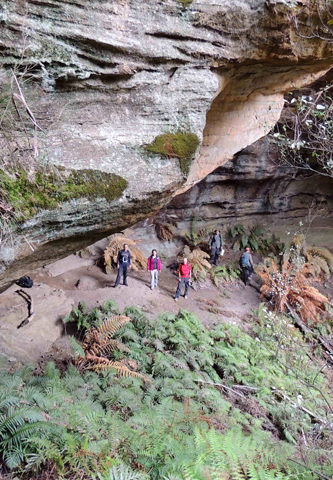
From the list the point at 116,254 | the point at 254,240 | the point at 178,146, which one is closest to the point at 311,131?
the point at 178,146

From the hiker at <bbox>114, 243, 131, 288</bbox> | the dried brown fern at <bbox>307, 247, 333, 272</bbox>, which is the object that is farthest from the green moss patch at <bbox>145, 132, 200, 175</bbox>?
the dried brown fern at <bbox>307, 247, 333, 272</bbox>

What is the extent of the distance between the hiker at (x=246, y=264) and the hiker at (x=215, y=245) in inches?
43.7

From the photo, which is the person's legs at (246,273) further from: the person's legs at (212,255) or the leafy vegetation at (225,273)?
the person's legs at (212,255)

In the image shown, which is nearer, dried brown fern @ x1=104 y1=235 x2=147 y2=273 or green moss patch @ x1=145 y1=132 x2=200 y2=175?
green moss patch @ x1=145 y1=132 x2=200 y2=175

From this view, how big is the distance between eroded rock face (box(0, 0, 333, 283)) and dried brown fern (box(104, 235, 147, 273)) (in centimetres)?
549

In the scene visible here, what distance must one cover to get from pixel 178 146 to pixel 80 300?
5.03 meters

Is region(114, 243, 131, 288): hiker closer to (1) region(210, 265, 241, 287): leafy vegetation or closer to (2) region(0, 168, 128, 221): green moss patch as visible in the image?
(1) region(210, 265, 241, 287): leafy vegetation

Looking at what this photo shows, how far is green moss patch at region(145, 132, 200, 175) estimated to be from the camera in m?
5.25

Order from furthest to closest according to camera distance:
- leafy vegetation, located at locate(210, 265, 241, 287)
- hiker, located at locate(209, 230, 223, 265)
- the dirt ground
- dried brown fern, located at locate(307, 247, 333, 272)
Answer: dried brown fern, located at locate(307, 247, 333, 272)
hiker, located at locate(209, 230, 223, 265)
leafy vegetation, located at locate(210, 265, 241, 287)
the dirt ground

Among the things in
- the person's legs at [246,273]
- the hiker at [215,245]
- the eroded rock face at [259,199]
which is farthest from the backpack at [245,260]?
the eroded rock face at [259,199]

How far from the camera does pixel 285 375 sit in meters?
8.06

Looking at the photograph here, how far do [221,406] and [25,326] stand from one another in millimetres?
4213

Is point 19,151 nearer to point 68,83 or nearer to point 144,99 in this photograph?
point 68,83

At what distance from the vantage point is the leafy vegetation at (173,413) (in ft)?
9.16
